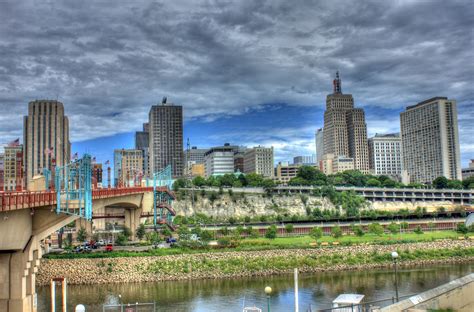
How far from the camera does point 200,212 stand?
128 meters

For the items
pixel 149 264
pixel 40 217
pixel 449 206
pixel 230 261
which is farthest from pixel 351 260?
pixel 449 206

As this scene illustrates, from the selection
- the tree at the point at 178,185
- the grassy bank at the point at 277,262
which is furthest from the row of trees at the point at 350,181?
the grassy bank at the point at 277,262

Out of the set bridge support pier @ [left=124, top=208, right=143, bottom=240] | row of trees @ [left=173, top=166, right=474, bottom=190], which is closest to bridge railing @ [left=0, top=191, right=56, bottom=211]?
bridge support pier @ [left=124, top=208, right=143, bottom=240]

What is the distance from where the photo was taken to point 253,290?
55.1 meters

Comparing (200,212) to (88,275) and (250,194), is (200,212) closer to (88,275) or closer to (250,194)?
(250,194)

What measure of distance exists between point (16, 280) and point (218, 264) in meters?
32.2

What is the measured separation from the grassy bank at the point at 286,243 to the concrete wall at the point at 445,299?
140ft

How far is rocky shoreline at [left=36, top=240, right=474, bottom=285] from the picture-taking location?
63.6 meters

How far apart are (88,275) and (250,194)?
81577mm

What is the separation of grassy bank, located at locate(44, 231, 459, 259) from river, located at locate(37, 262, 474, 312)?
6418mm

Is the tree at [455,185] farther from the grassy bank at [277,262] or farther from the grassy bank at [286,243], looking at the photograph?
the grassy bank at [277,262]

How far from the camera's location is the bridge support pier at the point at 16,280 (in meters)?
37.5

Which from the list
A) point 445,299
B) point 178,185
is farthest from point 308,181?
point 445,299

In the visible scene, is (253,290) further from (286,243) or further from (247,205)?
(247,205)
